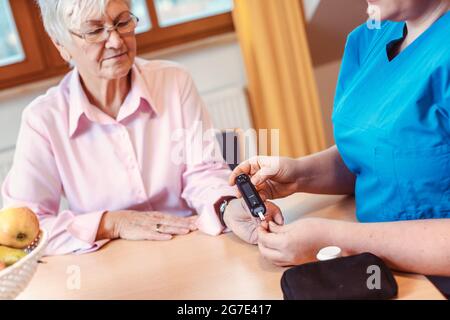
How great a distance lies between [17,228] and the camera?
2.68ft

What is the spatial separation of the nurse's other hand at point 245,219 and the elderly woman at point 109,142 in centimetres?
9

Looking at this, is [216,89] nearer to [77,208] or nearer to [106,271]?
[77,208]

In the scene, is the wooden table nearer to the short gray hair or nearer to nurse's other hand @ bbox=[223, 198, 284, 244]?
nurse's other hand @ bbox=[223, 198, 284, 244]

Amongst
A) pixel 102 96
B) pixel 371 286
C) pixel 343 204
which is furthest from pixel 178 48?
pixel 371 286

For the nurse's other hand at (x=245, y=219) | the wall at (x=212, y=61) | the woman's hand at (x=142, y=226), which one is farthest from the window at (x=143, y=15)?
the nurse's other hand at (x=245, y=219)

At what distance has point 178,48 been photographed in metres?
2.69

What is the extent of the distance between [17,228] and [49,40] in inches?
78.1

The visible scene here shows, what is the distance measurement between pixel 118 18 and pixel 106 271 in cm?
61

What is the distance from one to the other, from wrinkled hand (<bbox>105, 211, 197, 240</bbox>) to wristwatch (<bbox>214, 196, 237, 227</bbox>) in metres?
0.06

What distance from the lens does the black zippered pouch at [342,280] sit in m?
0.71

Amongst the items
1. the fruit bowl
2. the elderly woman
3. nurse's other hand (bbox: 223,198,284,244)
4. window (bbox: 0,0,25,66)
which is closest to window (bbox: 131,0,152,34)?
window (bbox: 0,0,25,66)

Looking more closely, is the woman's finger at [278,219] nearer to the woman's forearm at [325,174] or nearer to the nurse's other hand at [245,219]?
the nurse's other hand at [245,219]

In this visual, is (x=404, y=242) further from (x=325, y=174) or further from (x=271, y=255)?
(x=325, y=174)

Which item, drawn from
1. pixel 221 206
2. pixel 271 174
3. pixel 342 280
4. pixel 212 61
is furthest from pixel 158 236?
pixel 212 61
